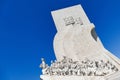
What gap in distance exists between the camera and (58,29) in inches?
936

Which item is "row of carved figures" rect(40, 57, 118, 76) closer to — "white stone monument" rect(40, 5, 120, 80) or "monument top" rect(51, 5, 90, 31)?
"white stone monument" rect(40, 5, 120, 80)

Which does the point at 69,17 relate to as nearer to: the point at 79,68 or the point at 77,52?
the point at 77,52

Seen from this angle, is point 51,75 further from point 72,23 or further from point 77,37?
point 72,23

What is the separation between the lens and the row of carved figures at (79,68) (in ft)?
51.7

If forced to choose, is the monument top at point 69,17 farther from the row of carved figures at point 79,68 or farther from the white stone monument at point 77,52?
the row of carved figures at point 79,68

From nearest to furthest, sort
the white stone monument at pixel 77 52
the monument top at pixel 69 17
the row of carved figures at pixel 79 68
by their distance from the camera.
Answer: the row of carved figures at pixel 79 68 < the white stone monument at pixel 77 52 < the monument top at pixel 69 17

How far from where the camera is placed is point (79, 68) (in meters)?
16.9

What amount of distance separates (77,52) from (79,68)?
16.0ft

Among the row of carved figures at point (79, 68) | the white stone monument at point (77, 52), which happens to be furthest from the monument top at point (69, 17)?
the row of carved figures at point (79, 68)

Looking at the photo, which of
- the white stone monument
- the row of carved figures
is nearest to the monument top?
the white stone monument

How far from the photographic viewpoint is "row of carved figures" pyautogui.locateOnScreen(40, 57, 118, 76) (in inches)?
621

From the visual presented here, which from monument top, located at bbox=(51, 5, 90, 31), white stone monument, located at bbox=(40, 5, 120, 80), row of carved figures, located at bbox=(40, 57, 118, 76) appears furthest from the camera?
monument top, located at bbox=(51, 5, 90, 31)

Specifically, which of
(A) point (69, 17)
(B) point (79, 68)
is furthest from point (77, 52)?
(B) point (79, 68)

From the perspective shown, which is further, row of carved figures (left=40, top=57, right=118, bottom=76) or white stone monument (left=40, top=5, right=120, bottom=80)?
white stone monument (left=40, top=5, right=120, bottom=80)
